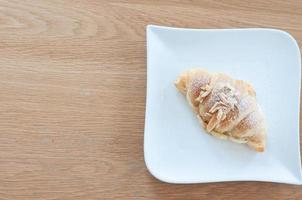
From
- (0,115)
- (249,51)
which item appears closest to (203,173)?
(249,51)

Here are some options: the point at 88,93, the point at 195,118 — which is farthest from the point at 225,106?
the point at 88,93

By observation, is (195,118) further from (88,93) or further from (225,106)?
(88,93)
